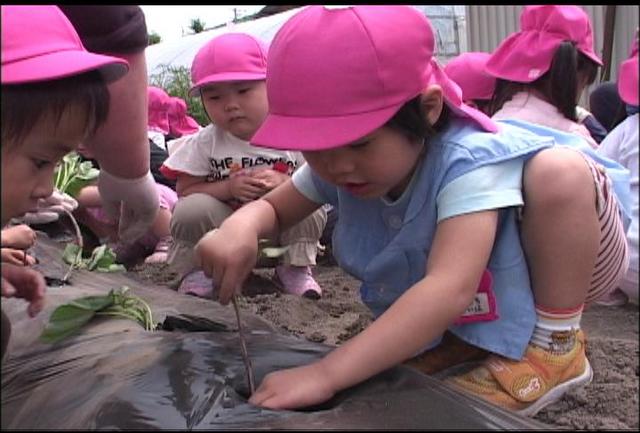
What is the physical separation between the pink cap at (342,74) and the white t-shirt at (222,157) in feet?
4.24

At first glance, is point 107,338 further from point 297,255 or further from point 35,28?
point 297,255

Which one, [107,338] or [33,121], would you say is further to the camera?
[107,338]

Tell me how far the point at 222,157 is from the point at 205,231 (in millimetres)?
273

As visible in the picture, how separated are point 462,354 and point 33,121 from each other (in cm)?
76

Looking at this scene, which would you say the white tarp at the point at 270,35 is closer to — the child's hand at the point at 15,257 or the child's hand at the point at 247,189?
the child's hand at the point at 247,189

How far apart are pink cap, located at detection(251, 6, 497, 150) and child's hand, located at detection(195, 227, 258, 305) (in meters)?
0.18

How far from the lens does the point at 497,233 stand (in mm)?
1300

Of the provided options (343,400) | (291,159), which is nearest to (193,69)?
(291,159)

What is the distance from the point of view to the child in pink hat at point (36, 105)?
95 centimetres

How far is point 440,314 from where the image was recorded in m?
1.09

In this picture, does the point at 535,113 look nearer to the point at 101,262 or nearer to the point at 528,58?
the point at 528,58

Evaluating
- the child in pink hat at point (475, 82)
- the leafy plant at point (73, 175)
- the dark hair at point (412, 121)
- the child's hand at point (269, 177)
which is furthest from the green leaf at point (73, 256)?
the child in pink hat at point (475, 82)

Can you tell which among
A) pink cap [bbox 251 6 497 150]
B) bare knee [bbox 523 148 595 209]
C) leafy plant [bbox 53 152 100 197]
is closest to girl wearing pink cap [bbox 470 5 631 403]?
bare knee [bbox 523 148 595 209]

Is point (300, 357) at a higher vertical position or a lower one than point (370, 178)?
lower
